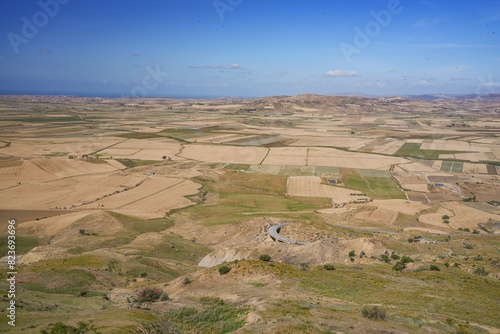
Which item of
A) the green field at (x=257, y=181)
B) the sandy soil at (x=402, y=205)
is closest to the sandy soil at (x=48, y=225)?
the green field at (x=257, y=181)

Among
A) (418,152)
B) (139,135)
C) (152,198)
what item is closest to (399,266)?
(152,198)

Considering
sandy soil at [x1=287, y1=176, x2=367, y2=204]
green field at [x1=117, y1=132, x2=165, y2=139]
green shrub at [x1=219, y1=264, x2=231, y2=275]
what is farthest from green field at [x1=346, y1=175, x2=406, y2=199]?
green field at [x1=117, y1=132, x2=165, y2=139]

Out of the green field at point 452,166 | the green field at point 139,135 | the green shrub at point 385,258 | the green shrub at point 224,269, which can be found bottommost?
the green shrub at point 385,258

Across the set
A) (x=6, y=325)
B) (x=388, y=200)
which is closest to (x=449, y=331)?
(x=6, y=325)

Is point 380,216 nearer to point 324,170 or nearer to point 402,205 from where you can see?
point 402,205

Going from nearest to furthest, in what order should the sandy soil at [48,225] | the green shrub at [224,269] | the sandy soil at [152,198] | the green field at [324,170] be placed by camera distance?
the green shrub at [224,269] → the sandy soil at [48,225] → the sandy soil at [152,198] → the green field at [324,170]

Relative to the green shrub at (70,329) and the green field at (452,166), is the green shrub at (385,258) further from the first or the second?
the green field at (452,166)
